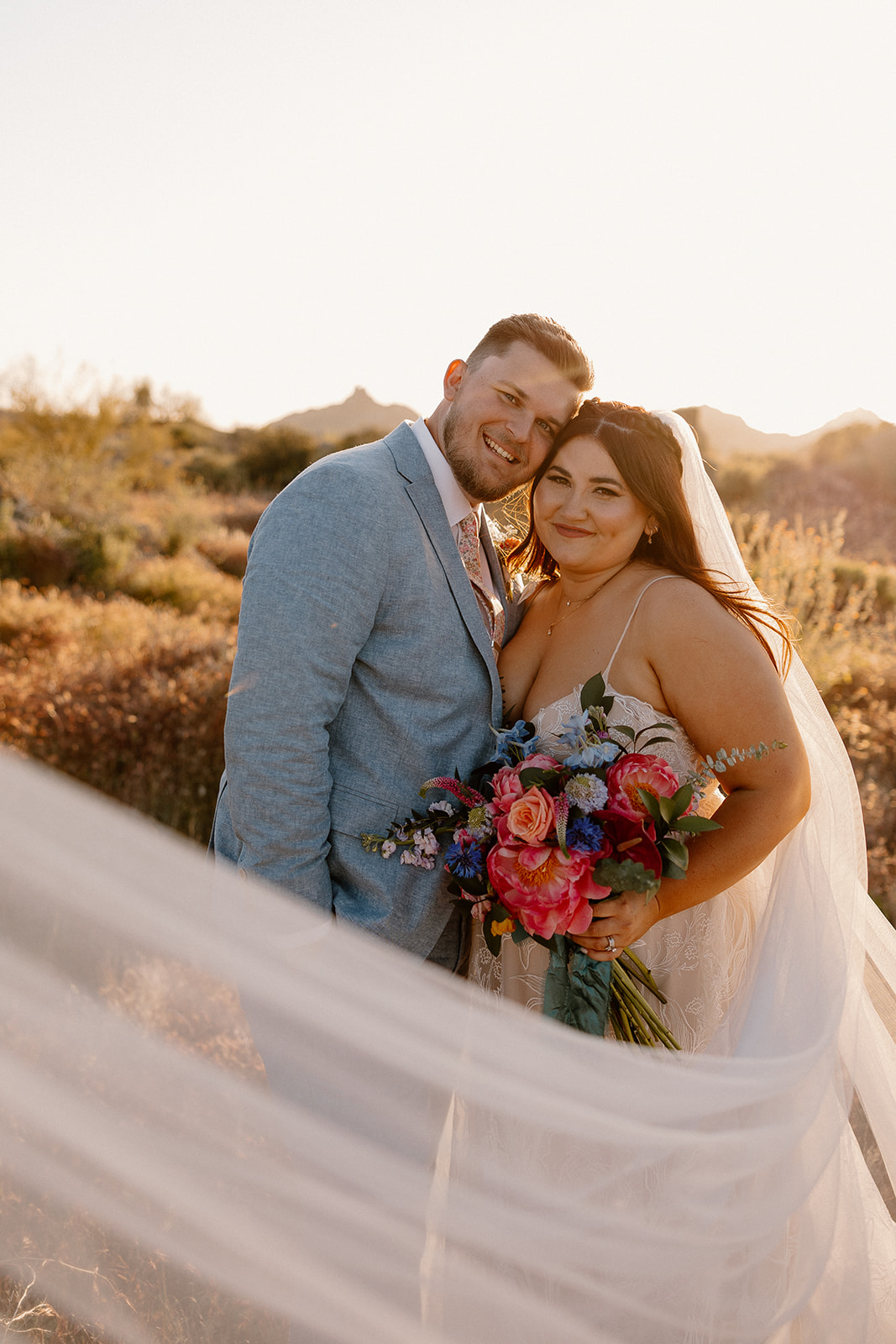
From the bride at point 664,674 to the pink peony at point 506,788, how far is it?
25 cm

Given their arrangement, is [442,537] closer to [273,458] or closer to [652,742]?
[652,742]

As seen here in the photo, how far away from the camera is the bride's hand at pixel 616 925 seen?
6.88 ft

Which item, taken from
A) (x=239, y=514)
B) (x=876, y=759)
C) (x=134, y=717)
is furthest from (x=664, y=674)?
(x=239, y=514)

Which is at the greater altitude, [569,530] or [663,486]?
[663,486]

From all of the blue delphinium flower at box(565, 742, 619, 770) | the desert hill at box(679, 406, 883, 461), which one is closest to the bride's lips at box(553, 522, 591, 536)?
the blue delphinium flower at box(565, 742, 619, 770)

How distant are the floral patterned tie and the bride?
0.46 feet

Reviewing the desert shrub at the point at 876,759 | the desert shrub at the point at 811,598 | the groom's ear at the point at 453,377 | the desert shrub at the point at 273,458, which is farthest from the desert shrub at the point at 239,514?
the groom's ear at the point at 453,377

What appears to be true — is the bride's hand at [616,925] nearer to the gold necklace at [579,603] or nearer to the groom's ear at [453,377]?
the gold necklace at [579,603]

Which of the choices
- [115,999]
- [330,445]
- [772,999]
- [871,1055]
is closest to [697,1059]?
[772,999]

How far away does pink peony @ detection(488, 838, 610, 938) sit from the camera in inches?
76.5

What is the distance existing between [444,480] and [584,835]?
1223 millimetres

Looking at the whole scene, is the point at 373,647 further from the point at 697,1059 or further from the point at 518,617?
the point at 697,1059

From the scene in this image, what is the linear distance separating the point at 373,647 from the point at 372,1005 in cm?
106

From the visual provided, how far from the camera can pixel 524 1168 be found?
2.43m
